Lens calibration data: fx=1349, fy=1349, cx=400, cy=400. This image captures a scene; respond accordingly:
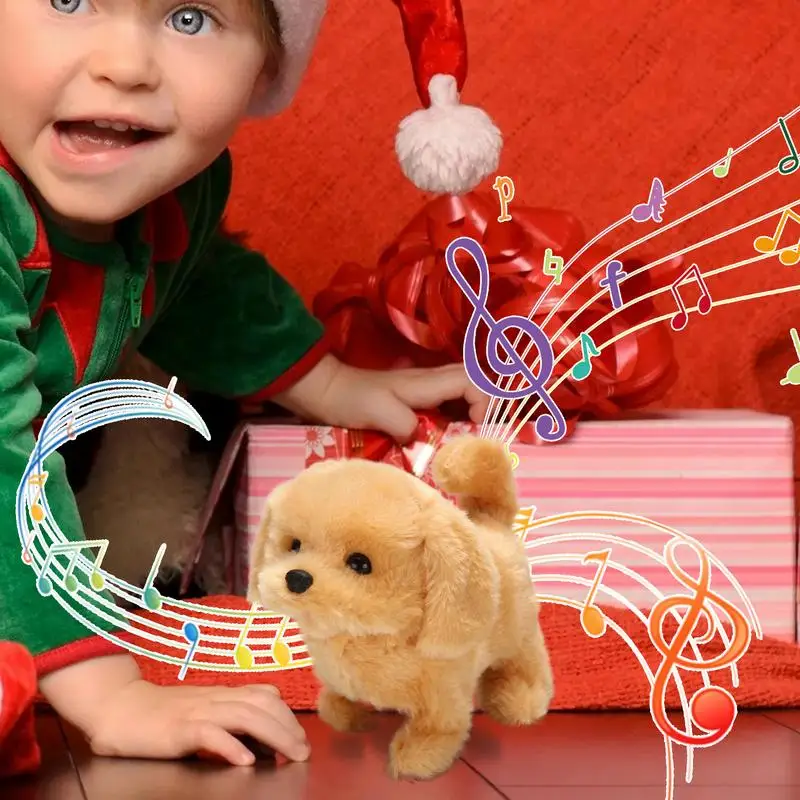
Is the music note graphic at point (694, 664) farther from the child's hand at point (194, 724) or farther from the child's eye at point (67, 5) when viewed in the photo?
the child's eye at point (67, 5)

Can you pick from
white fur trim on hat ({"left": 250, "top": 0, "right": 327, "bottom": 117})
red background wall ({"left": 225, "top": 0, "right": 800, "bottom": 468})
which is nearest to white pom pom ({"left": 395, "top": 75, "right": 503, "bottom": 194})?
white fur trim on hat ({"left": 250, "top": 0, "right": 327, "bottom": 117})

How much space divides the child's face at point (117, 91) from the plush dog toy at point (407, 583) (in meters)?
0.24

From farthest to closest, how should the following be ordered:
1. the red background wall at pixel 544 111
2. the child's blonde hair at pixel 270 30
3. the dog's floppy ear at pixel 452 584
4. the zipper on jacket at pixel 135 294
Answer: the red background wall at pixel 544 111 → the zipper on jacket at pixel 135 294 → the child's blonde hair at pixel 270 30 → the dog's floppy ear at pixel 452 584

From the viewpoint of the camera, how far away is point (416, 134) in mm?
683

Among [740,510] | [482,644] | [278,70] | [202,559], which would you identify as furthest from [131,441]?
[482,644]

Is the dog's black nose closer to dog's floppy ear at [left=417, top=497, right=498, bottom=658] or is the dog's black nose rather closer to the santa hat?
dog's floppy ear at [left=417, top=497, right=498, bottom=658]

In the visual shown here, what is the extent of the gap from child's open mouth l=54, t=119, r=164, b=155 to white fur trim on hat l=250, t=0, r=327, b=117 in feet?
0.39

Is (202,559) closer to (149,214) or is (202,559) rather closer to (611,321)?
(149,214)

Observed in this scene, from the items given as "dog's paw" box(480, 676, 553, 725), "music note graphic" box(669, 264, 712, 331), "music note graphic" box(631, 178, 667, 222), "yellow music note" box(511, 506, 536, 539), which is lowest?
"dog's paw" box(480, 676, 553, 725)

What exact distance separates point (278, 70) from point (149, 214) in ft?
0.39

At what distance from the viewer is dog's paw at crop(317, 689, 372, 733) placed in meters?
0.53

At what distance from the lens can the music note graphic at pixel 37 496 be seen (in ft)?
1.80

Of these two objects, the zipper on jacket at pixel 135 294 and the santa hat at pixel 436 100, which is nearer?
the santa hat at pixel 436 100

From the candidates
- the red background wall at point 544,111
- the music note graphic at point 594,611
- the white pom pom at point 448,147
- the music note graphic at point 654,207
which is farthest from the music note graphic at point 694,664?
the red background wall at point 544,111
